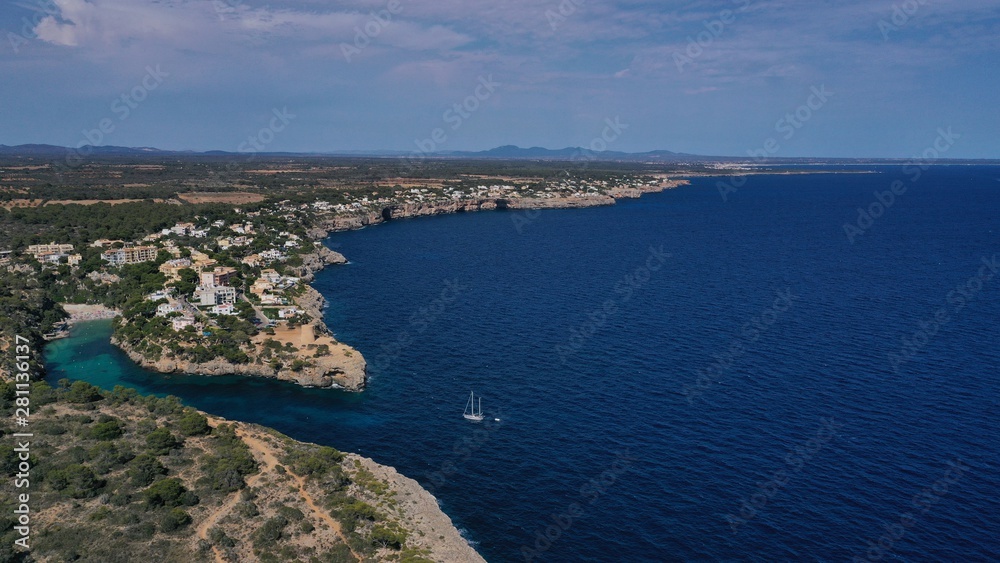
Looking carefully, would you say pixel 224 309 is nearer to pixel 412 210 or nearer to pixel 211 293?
pixel 211 293

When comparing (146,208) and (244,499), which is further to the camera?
(146,208)

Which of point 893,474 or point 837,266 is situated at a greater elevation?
point 837,266

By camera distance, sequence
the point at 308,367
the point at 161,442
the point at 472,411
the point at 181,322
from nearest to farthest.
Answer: the point at 161,442
the point at 472,411
the point at 308,367
the point at 181,322

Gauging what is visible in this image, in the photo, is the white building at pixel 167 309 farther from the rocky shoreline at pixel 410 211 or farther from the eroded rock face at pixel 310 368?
the rocky shoreline at pixel 410 211

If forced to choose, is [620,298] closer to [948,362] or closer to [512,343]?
[512,343]

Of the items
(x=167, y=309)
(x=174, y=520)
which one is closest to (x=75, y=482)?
(x=174, y=520)

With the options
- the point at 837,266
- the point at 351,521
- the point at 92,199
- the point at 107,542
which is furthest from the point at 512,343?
the point at 92,199
